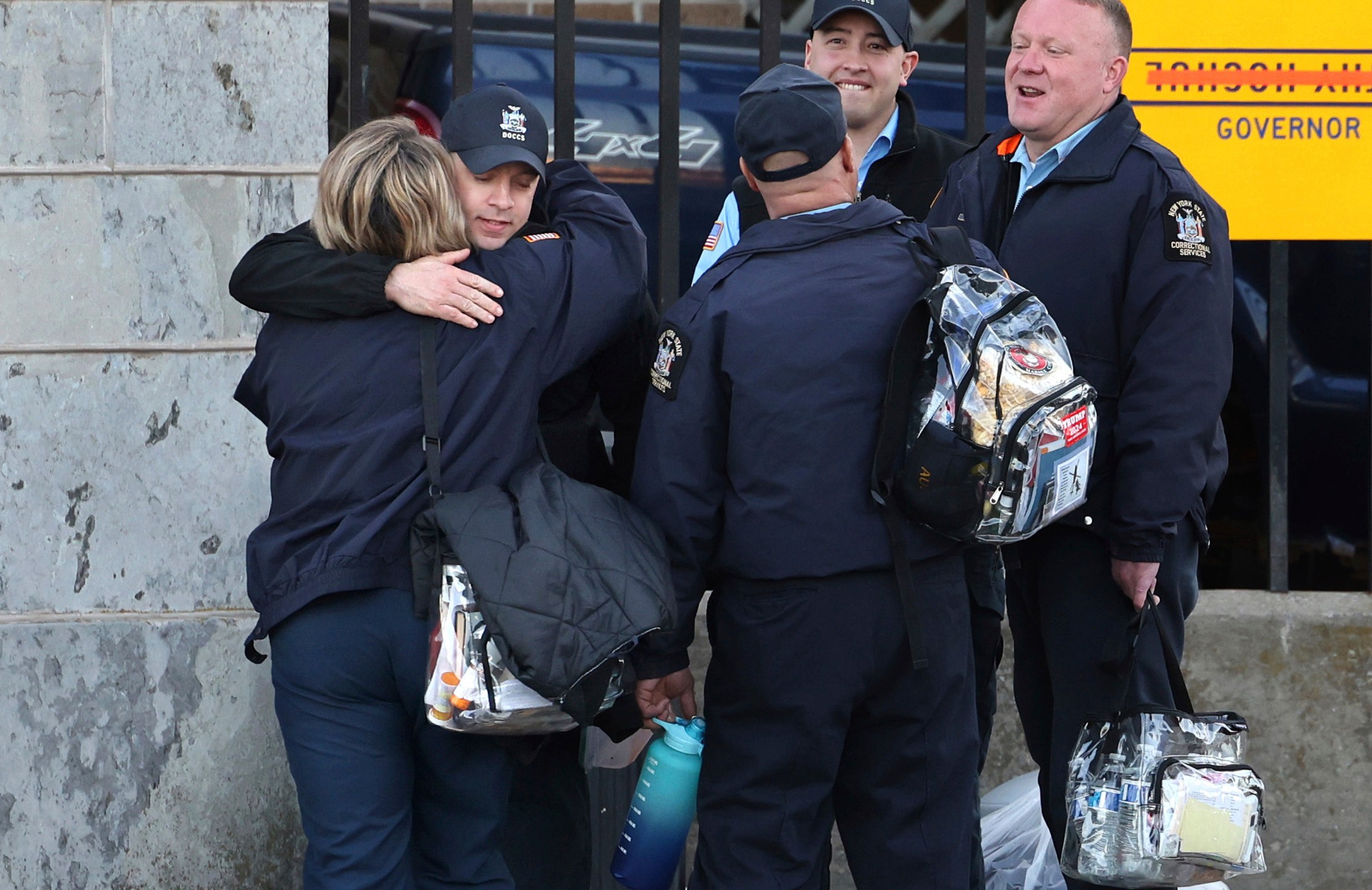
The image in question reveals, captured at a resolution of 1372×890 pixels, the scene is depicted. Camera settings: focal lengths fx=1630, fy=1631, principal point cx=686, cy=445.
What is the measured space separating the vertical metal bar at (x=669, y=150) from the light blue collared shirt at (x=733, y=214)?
30 centimetres

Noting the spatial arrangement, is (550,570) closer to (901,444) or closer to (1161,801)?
(901,444)

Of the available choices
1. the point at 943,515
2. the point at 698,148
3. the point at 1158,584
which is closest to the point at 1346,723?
the point at 1158,584

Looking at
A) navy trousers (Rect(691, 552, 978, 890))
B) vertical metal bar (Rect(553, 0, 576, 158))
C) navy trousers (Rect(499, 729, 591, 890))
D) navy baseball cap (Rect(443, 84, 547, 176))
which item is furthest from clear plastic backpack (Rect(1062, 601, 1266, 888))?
vertical metal bar (Rect(553, 0, 576, 158))

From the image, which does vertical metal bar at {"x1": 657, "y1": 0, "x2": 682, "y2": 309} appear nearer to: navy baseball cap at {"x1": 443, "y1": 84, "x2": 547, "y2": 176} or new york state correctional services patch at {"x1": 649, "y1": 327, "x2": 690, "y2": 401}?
navy baseball cap at {"x1": 443, "y1": 84, "x2": 547, "y2": 176}

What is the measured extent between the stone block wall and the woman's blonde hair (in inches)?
40.0

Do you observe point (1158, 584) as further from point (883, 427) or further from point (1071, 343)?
point (883, 427)

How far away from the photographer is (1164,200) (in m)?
2.84

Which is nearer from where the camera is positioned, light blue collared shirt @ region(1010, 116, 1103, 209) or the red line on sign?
light blue collared shirt @ region(1010, 116, 1103, 209)

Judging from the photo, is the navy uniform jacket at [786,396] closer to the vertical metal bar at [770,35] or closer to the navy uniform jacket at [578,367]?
the navy uniform jacket at [578,367]

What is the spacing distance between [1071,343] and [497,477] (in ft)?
3.49

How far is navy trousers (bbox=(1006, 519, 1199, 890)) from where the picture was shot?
9.66 ft

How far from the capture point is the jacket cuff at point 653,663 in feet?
9.14

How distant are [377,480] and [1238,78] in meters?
2.28

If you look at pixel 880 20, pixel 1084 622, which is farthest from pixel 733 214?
pixel 1084 622
